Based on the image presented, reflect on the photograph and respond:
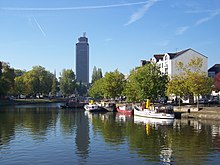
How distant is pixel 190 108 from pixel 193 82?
7783 mm

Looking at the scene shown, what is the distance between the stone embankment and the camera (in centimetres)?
6775

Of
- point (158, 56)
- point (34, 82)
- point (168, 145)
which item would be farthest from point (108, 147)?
point (34, 82)

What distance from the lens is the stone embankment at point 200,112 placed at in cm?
6775

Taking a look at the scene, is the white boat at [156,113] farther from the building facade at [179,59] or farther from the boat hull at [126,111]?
the building facade at [179,59]

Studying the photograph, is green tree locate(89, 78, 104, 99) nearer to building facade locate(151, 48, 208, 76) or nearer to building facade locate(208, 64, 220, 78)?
building facade locate(151, 48, 208, 76)

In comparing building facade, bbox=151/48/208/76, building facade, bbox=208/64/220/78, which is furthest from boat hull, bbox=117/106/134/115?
building facade, bbox=208/64/220/78

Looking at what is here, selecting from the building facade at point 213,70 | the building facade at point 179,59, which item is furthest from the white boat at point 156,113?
the building facade at point 213,70

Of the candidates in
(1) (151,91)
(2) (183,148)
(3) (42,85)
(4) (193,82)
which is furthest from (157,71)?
(3) (42,85)

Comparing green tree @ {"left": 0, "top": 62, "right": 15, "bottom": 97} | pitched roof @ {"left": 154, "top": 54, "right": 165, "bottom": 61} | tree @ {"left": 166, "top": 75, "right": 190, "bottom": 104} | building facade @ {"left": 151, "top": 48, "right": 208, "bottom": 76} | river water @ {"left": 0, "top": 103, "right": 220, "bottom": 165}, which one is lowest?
river water @ {"left": 0, "top": 103, "right": 220, "bottom": 165}

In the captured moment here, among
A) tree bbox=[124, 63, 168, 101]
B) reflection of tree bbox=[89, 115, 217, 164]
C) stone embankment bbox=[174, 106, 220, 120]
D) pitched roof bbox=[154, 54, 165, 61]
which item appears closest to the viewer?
reflection of tree bbox=[89, 115, 217, 164]

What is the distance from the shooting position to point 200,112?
235ft

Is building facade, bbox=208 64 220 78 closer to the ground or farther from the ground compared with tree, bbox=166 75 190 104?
farther from the ground

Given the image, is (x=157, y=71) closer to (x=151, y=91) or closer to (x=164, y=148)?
(x=151, y=91)

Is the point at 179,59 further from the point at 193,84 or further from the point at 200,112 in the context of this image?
the point at 200,112
